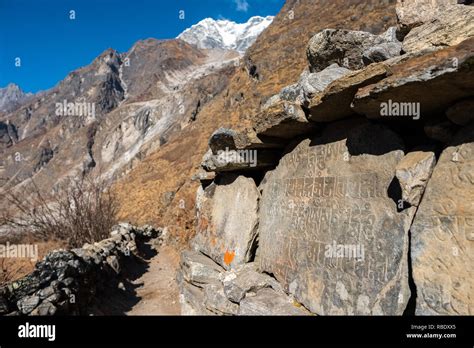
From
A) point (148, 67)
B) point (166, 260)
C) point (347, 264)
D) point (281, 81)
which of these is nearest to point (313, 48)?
point (347, 264)

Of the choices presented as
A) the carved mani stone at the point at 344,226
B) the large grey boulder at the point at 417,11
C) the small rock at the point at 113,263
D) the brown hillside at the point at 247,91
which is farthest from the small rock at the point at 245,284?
the brown hillside at the point at 247,91

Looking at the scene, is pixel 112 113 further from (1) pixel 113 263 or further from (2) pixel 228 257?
(2) pixel 228 257

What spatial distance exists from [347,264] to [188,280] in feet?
10.2

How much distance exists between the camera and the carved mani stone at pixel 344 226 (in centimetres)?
276

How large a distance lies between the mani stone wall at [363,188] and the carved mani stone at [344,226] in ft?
0.04

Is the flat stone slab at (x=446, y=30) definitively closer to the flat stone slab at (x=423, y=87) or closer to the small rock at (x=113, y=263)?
the flat stone slab at (x=423, y=87)

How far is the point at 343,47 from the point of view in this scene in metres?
4.02

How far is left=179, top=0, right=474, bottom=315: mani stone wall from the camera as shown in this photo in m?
2.32

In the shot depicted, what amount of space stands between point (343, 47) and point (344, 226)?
2.28 metres

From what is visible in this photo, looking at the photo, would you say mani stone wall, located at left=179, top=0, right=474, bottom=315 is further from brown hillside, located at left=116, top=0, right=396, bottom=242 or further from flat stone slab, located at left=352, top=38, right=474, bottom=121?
brown hillside, located at left=116, top=0, right=396, bottom=242

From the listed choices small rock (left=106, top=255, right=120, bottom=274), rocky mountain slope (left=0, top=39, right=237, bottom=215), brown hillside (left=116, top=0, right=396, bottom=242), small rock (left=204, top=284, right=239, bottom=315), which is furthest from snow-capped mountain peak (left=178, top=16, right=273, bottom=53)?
small rock (left=204, top=284, right=239, bottom=315)

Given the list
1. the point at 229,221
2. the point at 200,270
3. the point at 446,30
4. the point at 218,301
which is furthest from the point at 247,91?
the point at 446,30
